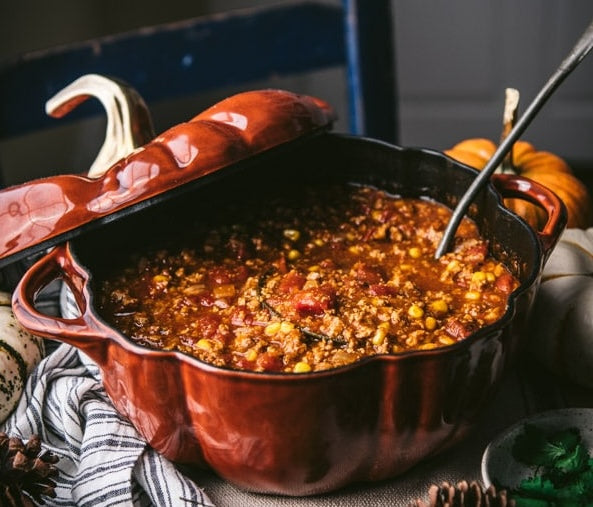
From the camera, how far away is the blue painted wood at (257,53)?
282cm

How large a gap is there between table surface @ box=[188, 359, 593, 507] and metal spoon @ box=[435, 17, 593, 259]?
39 cm

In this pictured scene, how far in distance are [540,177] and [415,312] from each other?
1.03 metres

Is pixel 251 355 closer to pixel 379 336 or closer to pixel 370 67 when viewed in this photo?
pixel 379 336

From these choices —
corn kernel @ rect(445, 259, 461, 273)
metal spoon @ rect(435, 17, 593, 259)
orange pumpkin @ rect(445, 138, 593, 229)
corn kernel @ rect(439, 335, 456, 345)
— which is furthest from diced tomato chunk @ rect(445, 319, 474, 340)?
orange pumpkin @ rect(445, 138, 593, 229)

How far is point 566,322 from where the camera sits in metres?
1.79

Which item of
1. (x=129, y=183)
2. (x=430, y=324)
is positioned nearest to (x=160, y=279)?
(x=129, y=183)

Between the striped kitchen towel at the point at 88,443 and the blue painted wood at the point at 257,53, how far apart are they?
1.21m

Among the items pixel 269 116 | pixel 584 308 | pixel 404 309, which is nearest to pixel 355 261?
pixel 404 309

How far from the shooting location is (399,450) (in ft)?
4.79

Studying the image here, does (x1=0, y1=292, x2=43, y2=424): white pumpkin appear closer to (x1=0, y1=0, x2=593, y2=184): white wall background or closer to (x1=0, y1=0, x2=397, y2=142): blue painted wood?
(x1=0, y1=0, x2=397, y2=142): blue painted wood

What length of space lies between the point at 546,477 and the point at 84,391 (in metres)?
0.97

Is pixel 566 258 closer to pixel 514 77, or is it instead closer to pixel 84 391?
pixel 84 391

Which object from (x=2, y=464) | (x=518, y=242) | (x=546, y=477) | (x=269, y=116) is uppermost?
(x=269, y=116)

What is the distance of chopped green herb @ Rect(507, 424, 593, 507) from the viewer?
1.41 m
